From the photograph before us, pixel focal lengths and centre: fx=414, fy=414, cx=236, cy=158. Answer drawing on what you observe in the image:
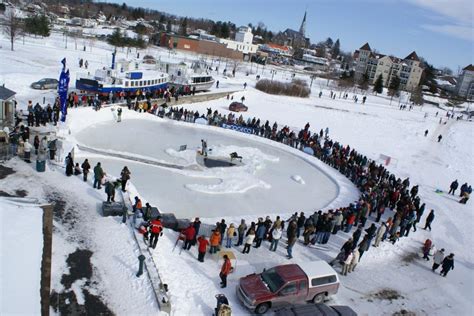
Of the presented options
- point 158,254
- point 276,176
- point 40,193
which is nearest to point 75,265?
point 158,254

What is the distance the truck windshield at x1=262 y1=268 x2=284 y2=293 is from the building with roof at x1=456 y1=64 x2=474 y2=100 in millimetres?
147930

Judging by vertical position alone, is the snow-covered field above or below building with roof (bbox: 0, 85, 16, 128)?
below

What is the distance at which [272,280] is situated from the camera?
11875 mm

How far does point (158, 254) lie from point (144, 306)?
8.43 ft

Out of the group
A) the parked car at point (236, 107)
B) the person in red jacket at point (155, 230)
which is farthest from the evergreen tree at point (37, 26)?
the person in red jacket at point (155, 230)

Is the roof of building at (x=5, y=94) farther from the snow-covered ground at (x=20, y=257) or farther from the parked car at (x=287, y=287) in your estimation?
the parked car at (x=287, y=287)

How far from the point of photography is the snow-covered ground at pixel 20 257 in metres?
6.85

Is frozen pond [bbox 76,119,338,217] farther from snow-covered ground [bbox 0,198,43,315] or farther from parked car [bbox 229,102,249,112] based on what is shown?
parked car [bbox 229,102,249,112]

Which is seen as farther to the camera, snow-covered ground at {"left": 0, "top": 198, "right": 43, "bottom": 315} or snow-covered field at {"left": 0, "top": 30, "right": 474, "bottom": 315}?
snow-covered field at {"left": 0, "top": 30, "right": 474, "bottom": 315}

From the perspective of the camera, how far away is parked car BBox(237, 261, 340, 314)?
11.4 m

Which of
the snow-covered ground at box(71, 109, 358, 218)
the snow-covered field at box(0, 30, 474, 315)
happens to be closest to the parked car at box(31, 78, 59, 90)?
the snow-covered field at box(0, 30, 474, 315)

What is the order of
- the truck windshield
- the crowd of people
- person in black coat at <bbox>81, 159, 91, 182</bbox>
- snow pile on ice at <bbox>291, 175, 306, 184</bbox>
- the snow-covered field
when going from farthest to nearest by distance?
snow pile on ice at <bbox>291, 175, 306, 184</bbox>, person in black coat at <bbox>81, 159, 91, 182</bbox>, the crowd of people, the snow-covered field, the truck windshield

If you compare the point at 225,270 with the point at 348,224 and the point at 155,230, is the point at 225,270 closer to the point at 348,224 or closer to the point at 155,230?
the point at 155,230

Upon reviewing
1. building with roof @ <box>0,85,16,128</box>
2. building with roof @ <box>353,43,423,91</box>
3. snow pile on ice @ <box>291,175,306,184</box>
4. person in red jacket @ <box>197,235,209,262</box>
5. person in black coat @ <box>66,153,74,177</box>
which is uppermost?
building with roof @ <box>353,43,423,91</box>
